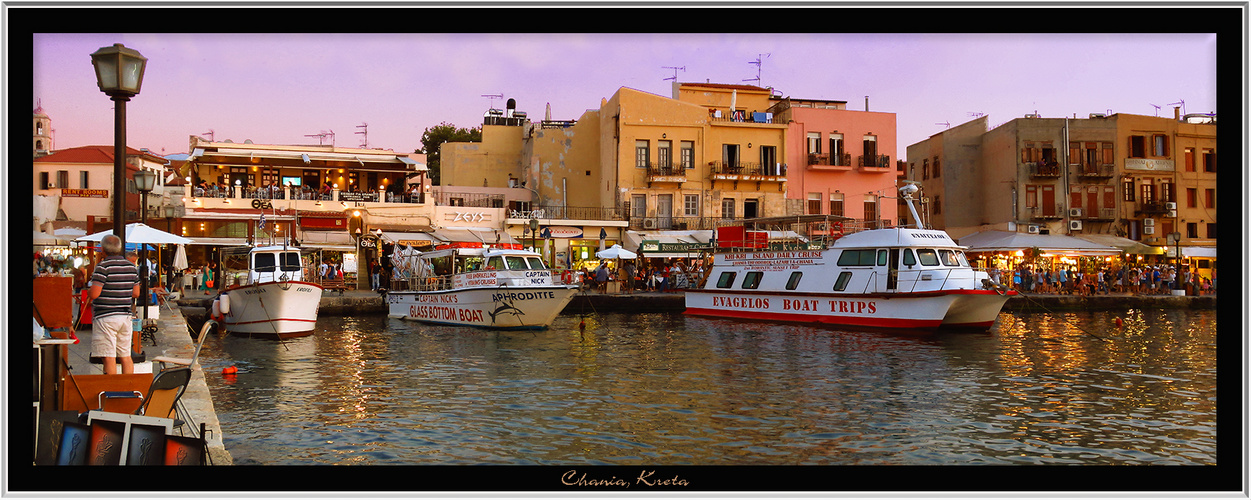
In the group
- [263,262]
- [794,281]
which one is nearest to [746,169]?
[794,281]

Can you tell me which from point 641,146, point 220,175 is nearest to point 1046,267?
point 641,146

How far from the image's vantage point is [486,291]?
22828 millimetres

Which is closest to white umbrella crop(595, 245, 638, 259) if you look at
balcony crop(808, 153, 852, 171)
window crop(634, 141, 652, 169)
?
window crop(634, 141, 652, 169)

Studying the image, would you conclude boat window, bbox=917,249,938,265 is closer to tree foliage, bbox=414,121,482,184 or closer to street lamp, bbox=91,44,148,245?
street lamp, bbox=91,44,148,245

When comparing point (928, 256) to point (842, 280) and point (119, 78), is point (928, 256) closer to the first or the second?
point (842, 280)

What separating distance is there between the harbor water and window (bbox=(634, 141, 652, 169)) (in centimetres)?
2021

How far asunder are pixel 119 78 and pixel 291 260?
17461 millimetres

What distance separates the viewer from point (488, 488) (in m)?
4.20

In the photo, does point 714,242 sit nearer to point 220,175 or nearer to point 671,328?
→ point 671,328

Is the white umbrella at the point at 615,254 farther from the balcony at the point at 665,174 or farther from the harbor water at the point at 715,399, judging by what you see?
the harbor water at the point at 715,399

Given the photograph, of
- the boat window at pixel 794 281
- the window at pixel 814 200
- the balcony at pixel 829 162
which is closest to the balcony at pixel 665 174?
the balcony at pixel 829 162

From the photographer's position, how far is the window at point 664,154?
41562 mm

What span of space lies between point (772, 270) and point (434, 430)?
18.7 meters

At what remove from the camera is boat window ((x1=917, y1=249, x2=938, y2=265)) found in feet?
75.7
